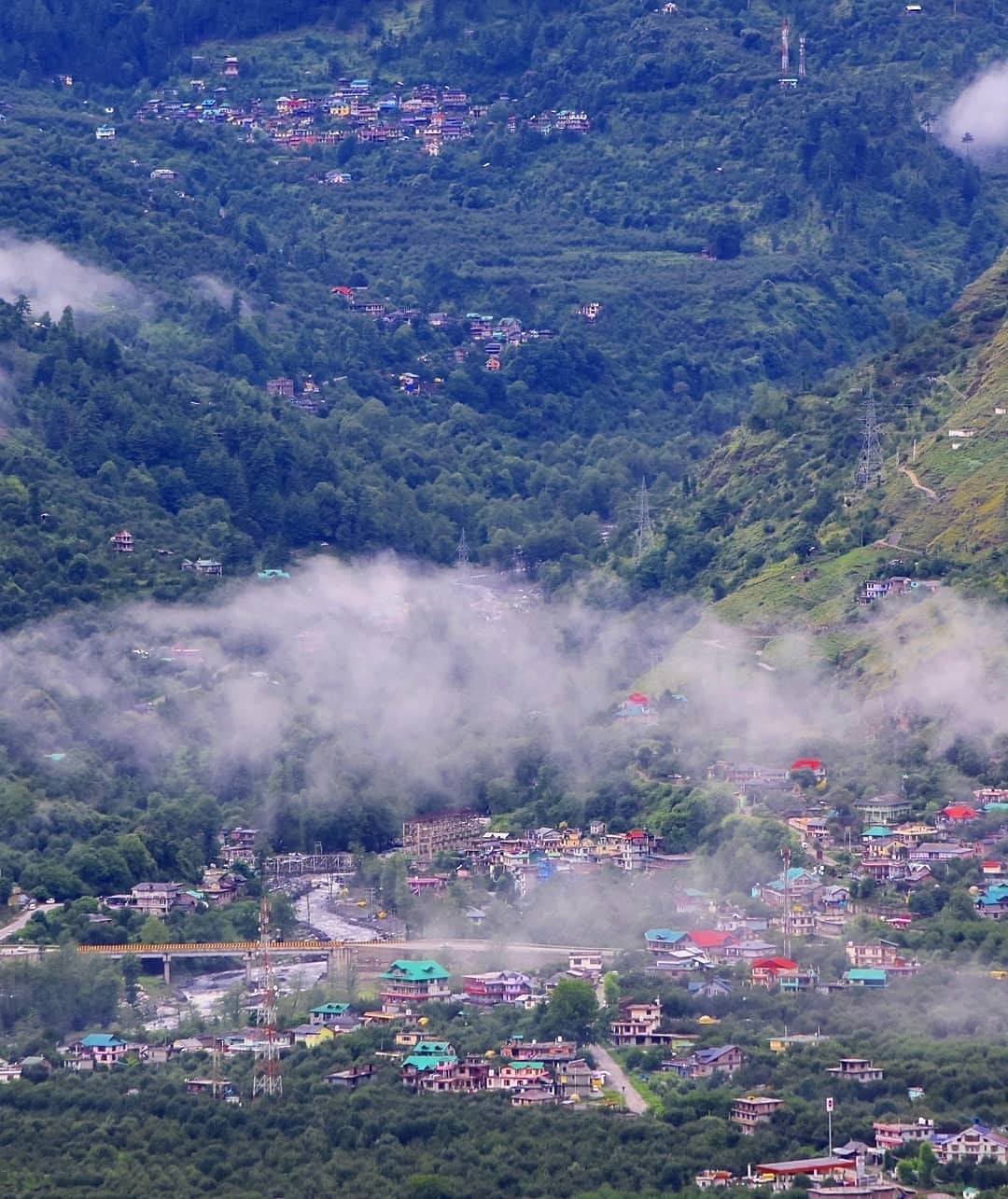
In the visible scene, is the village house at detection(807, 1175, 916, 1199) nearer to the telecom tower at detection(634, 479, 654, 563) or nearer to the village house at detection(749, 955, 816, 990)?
the village house at detection(749, 955, 816, 990)

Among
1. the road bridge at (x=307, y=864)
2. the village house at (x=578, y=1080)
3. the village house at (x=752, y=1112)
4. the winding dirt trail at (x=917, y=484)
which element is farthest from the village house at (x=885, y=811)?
the village house at (x=752, y=1112)

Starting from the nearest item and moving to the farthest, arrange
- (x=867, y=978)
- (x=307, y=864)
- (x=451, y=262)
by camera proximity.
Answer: (x=867, y=978), (x=307, y=864), (x=451, y=262)

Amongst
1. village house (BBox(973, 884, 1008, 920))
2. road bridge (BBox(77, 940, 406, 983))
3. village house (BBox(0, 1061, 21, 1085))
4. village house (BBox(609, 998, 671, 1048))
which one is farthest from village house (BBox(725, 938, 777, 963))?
village house (BBox(0, 1061, 21, 1085))

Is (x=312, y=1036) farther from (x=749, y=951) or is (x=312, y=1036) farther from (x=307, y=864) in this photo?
(x=307, y=864)

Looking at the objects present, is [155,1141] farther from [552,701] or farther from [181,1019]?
[552,701]

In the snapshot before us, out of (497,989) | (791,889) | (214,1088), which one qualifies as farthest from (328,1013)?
(791,889)

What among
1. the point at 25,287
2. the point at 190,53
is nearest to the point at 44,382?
the point at 25,287
